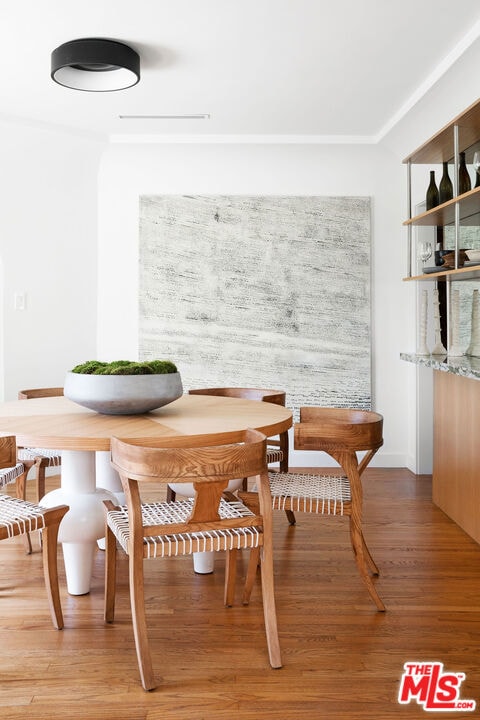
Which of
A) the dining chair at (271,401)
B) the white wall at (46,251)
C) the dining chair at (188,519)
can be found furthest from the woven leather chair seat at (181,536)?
the white wall at (46,251)

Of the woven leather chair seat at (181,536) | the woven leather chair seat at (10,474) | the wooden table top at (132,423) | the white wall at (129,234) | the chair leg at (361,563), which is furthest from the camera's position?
the white wall at (129,234)

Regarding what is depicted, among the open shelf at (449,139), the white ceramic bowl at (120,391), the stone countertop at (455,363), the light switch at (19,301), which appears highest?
the open shelf at (449,139)

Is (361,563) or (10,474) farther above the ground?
(10,474)

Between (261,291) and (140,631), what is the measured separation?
367cm

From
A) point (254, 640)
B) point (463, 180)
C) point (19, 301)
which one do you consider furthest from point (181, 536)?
point (19, 301)

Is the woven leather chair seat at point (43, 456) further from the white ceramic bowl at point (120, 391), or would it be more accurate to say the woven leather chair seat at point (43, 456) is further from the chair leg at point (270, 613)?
the chair leg at point (270, 613)

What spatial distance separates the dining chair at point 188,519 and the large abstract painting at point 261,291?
313cm

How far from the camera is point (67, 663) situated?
91.2 inches

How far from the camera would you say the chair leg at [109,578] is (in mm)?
2639

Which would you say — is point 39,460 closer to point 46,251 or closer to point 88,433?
point 88,433

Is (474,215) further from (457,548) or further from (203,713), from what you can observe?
(203,713)

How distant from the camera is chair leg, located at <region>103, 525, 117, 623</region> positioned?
2.64 meters

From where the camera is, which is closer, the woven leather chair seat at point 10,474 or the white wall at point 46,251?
the woven leather chair seat at point 10,474

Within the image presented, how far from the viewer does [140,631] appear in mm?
2164
